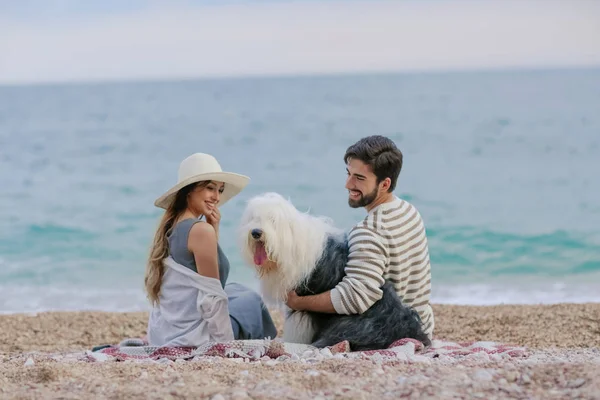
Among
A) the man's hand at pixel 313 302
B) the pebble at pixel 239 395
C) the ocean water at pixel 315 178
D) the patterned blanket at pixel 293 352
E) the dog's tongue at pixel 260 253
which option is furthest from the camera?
the ocean water at pixel 315 178

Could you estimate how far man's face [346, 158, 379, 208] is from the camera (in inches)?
212

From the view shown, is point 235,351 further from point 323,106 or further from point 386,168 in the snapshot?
point 323,106

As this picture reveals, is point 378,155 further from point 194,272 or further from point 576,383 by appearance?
point 576,383

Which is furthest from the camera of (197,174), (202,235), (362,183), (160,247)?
(160,247)

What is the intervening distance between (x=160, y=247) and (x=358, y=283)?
1.37 metres

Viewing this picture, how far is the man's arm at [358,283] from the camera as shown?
522cm

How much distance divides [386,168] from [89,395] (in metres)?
2.26

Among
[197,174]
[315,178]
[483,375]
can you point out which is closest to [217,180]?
[197,174]

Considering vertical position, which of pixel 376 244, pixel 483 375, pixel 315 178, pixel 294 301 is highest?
pixel 315 178

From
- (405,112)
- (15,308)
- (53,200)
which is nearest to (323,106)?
(405,112)

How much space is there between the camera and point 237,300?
5977 mm

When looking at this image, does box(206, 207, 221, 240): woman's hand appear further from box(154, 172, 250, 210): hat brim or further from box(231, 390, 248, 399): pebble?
box(231, 390, 248, 399): pebble

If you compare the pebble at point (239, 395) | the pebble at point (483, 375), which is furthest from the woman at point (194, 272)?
the pebble at point (483, 375)

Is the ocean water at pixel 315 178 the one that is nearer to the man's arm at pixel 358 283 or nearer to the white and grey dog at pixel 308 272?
the white and grey dog at pixel 308 272
